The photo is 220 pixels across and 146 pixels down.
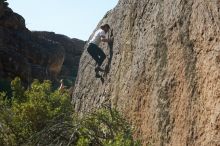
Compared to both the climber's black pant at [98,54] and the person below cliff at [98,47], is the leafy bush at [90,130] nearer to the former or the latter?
the person below cliff at [98,47]

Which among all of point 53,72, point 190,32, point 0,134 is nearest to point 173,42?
point 190,32

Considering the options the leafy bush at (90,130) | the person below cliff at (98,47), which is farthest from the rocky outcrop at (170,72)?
the person below cliff at (98,47)

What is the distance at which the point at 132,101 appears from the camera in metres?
8.20

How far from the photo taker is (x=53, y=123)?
8.44 metres

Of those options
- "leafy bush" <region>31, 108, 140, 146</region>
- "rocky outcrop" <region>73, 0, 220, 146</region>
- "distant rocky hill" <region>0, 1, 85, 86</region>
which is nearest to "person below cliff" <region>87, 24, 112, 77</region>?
"rocky outcrop" <region>73, 0, 220, 146</region>

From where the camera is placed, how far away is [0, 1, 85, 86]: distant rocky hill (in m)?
28.4

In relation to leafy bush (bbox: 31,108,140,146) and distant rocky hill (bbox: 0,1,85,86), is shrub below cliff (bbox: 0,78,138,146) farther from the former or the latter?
distant rocky hill (bbox: 0,1,85,86)

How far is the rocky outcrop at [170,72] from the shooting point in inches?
235

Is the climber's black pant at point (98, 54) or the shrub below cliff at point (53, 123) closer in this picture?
the shrub below cliff at point (53, 123)

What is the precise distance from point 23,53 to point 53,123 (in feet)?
79.4

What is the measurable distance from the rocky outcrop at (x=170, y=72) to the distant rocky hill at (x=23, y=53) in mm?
19403

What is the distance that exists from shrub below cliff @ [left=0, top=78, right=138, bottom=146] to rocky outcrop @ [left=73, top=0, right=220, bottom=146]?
1.58ft

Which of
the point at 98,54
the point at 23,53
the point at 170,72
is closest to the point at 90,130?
the point at 170,72

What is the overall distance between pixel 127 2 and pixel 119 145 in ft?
15.1
